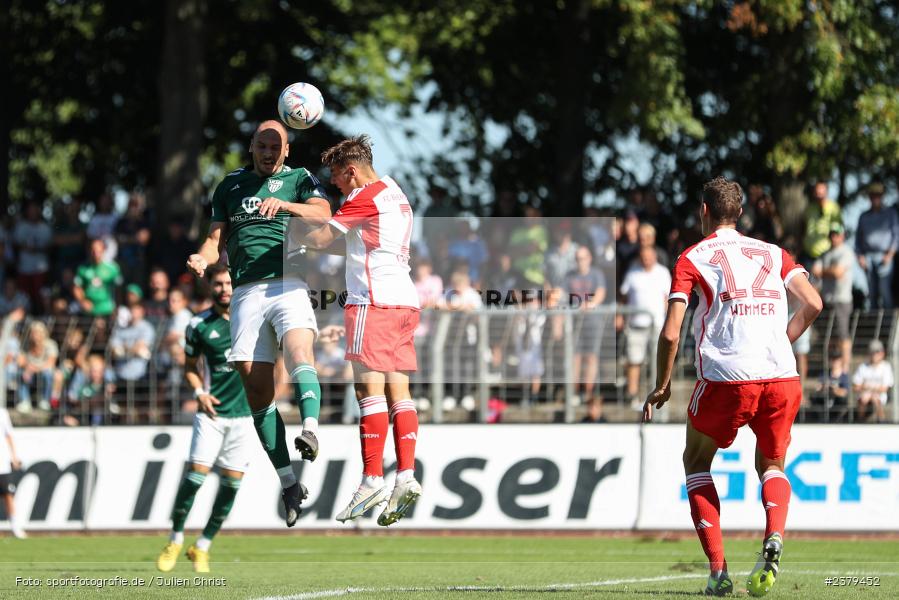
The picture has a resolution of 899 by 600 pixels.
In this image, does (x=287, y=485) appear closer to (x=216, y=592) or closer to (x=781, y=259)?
(x=216, y=592)

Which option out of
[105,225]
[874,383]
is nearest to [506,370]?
[874,383]

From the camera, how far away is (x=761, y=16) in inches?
768

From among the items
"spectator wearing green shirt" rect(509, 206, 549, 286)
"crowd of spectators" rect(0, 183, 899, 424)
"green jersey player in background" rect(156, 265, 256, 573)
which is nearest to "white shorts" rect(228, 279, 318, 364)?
"green jersey player in background" rect(156, 265, 256, 573)

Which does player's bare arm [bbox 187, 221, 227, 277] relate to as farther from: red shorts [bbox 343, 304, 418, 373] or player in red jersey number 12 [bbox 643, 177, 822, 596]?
player in red jersey number 12 [bbox 643, 177, 822, 596]

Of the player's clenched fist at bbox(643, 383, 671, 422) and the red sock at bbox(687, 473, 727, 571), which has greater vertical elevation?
the player's clenched fist at bbox(643, 383, 671, 422)

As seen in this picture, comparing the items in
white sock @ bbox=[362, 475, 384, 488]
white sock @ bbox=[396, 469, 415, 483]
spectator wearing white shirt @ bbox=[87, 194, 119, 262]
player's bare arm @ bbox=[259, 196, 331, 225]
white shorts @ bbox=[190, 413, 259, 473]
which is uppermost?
player's bare arm @ bbox=[259, 196, 331, 225]

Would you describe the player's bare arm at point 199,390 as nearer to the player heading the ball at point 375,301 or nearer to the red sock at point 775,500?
the player heading the ball at point 375,301

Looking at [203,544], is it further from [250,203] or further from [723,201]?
[723,201]

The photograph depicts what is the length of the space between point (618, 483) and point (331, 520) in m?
2.99

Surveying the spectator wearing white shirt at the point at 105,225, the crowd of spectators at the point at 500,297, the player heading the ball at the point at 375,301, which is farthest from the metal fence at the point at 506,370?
the player heading the ball at the point at 375,301

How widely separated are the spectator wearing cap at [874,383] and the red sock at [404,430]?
757cm

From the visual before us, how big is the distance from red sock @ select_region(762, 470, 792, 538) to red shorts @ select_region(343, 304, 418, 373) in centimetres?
245

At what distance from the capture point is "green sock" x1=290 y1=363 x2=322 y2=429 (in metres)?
9.43

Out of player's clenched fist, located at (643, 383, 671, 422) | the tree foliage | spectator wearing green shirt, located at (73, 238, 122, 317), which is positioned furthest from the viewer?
the tree foliage
